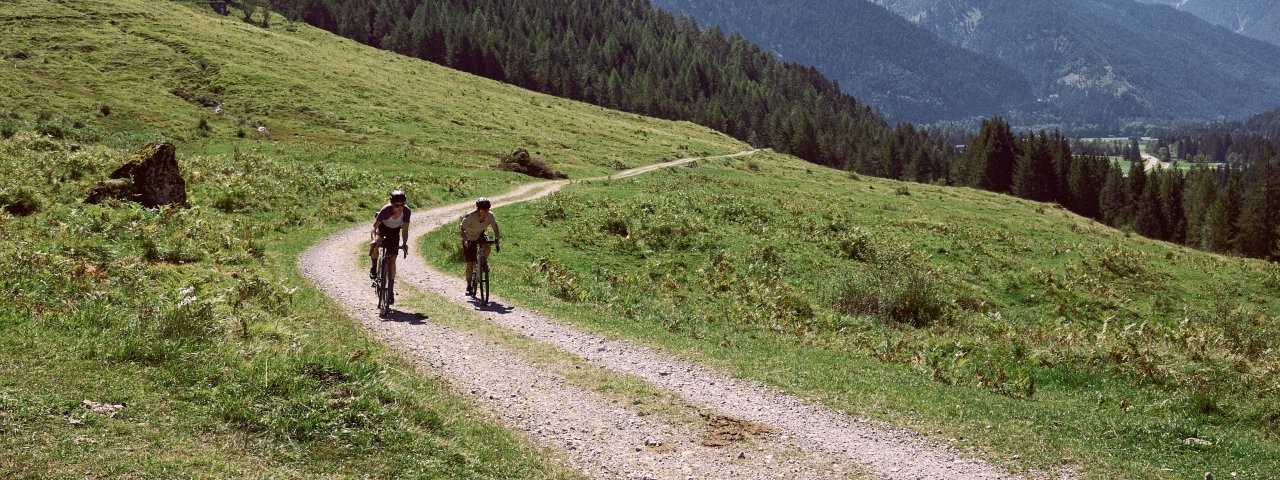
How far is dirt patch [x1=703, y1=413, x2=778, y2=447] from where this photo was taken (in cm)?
1063

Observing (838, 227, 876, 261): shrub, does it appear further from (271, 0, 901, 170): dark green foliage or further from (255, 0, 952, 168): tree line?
(271, 0, 901, 170): dark green foliage

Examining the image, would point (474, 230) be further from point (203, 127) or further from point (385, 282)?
point (203, 127)

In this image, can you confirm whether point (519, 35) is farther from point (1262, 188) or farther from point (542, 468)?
point (542, 468)

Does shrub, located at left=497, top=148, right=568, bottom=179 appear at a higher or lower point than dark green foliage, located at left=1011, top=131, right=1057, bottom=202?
lower

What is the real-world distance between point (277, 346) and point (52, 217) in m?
17.1

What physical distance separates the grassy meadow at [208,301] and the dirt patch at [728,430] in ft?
8.13

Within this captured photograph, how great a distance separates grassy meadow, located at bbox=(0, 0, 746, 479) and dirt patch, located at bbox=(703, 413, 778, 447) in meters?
2.48

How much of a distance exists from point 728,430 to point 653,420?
1249 mm

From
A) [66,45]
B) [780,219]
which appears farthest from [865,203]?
[66,45]

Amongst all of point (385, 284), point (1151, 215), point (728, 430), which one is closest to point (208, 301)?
point (385, 284)

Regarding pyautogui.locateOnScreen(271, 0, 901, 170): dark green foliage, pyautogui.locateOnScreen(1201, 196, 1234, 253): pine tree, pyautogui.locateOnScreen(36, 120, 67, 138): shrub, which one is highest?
pyautogui.locateOnScreen(271, 0, 901, 170): dark green foliage

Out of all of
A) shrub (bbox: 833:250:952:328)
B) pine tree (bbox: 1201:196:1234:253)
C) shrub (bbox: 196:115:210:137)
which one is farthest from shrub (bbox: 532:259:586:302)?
pine tree (bbox: 1201:196:1234:253)

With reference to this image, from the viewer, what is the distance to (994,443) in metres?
10.7

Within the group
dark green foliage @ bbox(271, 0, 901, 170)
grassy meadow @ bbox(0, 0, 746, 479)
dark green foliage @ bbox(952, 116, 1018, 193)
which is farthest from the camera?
dark green foliage @ bbox(271, 0, 901, 170)
